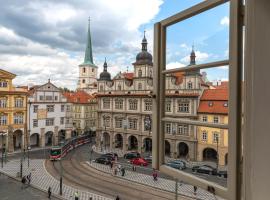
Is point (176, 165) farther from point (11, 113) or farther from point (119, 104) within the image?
point (11, 113)

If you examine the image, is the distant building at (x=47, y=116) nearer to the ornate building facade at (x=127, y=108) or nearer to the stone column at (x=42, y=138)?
the stone column at (x=42, y=138)

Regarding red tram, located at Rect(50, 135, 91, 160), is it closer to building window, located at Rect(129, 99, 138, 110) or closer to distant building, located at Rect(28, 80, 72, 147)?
distant building, located at Rect(28, 80, 72, 147)

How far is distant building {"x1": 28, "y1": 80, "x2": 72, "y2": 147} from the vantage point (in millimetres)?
33281

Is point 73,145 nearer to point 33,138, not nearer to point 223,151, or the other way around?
point 33,138

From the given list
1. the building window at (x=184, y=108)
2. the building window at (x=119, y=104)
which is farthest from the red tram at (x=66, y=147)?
the building window at (x=184, y=108)

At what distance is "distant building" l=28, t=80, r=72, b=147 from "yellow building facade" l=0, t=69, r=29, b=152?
3.39 ft

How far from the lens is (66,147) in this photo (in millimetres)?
30062

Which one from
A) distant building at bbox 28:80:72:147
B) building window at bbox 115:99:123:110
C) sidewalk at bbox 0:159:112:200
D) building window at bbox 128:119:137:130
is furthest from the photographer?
distant building at bbox 28:80:72:147

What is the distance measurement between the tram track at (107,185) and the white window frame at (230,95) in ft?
48.0

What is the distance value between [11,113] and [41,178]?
13.4 meters

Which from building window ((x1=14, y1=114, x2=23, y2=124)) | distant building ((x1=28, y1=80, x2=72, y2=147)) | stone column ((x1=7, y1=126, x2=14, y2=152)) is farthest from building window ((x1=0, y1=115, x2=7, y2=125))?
distant building ((x1=28, y1=80, x2=72, y2=147))

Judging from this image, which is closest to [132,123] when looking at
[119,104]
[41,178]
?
[119,104]

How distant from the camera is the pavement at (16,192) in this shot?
15.6 m

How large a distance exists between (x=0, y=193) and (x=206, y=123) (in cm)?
1789
